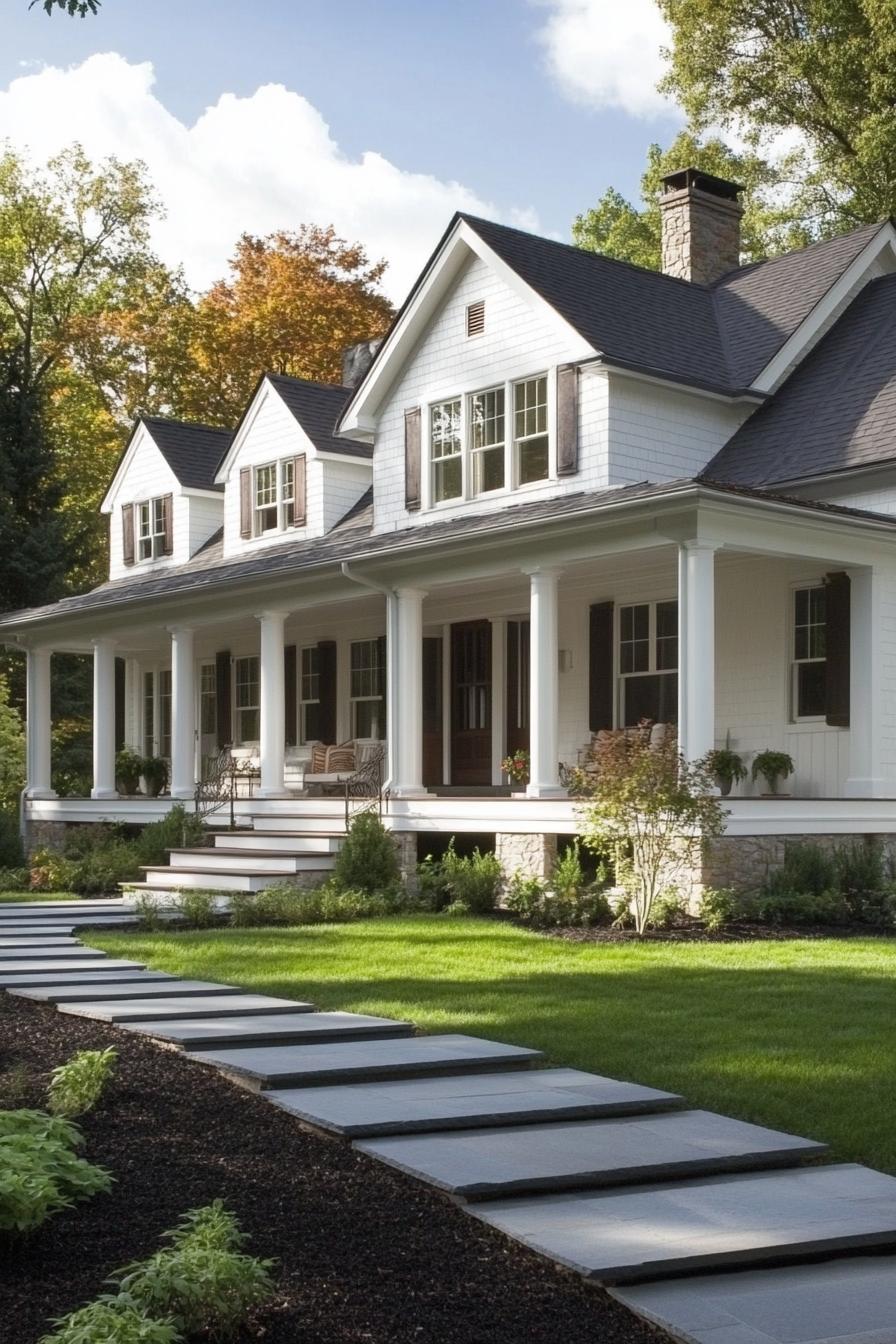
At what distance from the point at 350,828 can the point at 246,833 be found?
6.81 ft

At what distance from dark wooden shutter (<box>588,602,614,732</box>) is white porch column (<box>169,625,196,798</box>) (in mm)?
5542

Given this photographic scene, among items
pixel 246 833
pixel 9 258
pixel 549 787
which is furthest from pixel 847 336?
pixel 9 258

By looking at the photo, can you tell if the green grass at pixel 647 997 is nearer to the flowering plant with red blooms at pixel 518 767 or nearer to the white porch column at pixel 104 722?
the flowering plant with red blooms at pixel 518 767

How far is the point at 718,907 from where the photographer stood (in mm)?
13242

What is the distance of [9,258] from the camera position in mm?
42219

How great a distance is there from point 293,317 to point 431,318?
17579 mm

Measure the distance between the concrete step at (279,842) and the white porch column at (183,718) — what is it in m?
2.43

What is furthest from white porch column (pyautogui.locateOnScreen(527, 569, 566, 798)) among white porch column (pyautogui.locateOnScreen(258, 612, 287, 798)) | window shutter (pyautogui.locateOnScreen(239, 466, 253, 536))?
window shutter (pyautogui.locateOnScreen(239, 466, 253, 536))

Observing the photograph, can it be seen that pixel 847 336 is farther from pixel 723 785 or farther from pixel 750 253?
pixel 750 253

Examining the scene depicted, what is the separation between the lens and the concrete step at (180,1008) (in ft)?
26.8

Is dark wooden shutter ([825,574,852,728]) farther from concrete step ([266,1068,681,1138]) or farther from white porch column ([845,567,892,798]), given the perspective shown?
concrete step ([266,1068,681,1138])

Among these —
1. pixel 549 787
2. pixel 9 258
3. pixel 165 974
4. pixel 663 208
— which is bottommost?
pixel 165 974

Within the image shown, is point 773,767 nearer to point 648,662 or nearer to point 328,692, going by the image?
point 648,662

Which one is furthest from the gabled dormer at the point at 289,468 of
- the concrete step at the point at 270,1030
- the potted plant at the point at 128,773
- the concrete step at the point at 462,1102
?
the concrete step at the point at 462,1102
